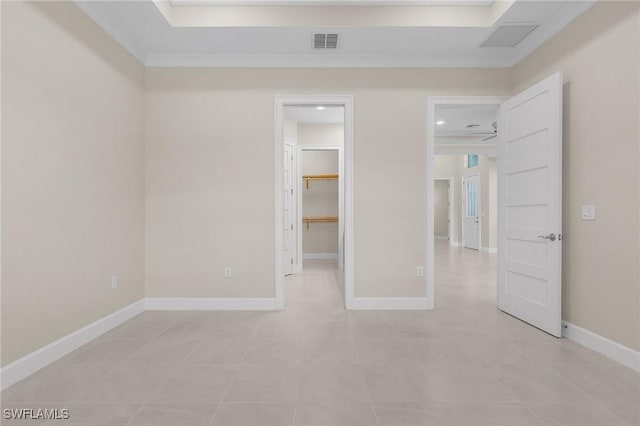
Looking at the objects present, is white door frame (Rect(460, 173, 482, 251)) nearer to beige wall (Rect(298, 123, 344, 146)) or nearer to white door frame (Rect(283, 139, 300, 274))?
beige wall (Rect(298, 123, 344, 146))

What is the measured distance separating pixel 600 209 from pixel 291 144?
14.3 feet

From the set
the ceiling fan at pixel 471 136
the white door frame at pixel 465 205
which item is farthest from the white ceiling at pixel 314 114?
the white door frame at pixel 465 205

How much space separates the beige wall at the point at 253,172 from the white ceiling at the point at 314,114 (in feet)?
5.20

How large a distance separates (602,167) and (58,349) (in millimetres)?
4452

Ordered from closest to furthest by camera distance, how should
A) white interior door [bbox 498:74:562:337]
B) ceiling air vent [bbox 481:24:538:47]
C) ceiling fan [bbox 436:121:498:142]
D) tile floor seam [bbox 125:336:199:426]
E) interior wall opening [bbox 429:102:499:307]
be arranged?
tile floor seam [bbox 125:336:199:426], white interior door [bbox 498:74:562:337], ceiling air vent [bbox 481:24:538:47], interior wall opening [bbox 429:102:499:307], ceiling fan [bbox 436:121:498:142]

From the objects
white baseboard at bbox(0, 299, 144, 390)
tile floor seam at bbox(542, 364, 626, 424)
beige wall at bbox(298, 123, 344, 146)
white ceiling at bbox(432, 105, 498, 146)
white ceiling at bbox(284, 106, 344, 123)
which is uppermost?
white ceiling at bbox(432, 105, 498, 146)

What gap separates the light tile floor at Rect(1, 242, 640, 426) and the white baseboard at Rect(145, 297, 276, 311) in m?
0.25

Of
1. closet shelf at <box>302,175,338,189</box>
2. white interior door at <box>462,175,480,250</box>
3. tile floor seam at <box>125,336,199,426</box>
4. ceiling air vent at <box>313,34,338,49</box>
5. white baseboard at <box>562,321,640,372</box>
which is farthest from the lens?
white interior door at <box>462,175,480,250</box>

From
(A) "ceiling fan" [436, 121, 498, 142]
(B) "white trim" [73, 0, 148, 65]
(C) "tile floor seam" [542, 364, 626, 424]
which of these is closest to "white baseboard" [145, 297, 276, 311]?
(C) "tile floor seam" [542, 364, 626, 424]

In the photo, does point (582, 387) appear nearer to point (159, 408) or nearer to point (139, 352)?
point (159, 408)

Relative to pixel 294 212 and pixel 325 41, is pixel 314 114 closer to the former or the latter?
pixel 294 212

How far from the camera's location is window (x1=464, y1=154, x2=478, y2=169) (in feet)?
32.4

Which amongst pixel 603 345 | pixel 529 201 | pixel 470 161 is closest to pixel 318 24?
pixel 529 201

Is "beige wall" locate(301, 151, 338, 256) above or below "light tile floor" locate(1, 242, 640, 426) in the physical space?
above
